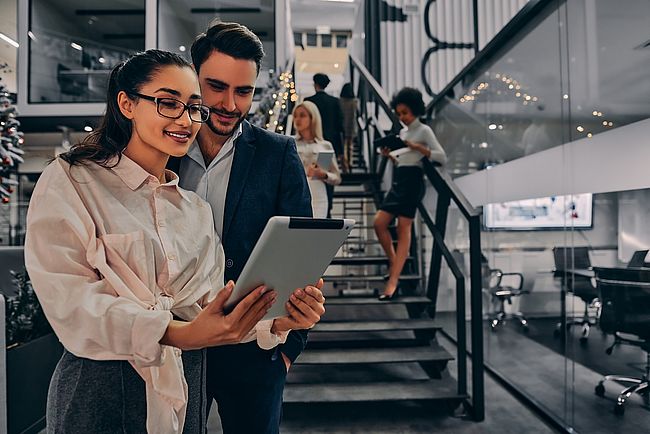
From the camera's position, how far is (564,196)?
2756mm

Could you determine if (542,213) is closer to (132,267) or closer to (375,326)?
(375,326)

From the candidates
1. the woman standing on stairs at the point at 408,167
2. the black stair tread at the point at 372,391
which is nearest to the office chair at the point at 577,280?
the black stair tread at the point at 372,391

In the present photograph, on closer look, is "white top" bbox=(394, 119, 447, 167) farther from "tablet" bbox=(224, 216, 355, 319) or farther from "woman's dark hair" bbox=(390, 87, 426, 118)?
"tablet" bbox=(224, 216, 355, 319)

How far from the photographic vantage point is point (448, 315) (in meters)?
4.16

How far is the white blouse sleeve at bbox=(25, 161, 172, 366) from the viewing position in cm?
62

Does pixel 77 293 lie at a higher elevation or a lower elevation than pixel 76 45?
lower

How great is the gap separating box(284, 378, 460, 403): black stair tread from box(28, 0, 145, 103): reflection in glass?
5.62 meters

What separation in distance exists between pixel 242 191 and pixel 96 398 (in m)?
0.44

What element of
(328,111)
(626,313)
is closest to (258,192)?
(626,313)

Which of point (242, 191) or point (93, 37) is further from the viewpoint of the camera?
point (93, 37)

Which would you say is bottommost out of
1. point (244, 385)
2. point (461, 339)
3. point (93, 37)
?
point (461, 339)

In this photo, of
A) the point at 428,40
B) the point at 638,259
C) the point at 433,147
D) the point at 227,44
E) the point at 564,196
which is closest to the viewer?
the point at 227,44

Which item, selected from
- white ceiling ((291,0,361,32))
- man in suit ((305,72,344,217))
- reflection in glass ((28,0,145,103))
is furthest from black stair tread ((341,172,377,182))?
white ceiling ((291,0,361,32))

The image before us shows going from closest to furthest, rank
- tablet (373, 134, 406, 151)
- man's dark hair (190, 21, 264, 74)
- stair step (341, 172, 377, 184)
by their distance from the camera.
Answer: man's dark hair (190, 21, 264, 74)
tablet (373, 134, 406, 151)
stair step (341, 172, 377, 184)
